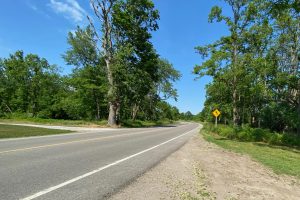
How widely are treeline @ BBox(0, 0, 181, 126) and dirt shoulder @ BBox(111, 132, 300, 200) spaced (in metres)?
31.4

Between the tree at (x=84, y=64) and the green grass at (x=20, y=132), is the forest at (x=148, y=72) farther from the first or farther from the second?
the green grass at (x=20, y=132)

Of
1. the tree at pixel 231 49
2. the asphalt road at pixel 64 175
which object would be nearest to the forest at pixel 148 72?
the tree at pixel 231 49

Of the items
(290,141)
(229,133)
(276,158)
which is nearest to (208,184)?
(276,158)

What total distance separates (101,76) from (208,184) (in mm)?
44228

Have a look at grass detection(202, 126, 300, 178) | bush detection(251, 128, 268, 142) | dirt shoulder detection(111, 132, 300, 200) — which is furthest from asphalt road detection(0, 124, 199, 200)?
bush detection(251, 128, 268, 142)

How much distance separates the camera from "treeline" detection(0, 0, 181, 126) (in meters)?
41.2

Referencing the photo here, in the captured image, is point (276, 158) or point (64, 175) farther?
point (276, 158)

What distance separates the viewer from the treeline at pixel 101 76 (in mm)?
41156

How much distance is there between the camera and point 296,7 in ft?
52.6

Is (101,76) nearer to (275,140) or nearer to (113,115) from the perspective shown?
(113,115)

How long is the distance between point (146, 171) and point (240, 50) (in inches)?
883

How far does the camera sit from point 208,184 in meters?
7.23

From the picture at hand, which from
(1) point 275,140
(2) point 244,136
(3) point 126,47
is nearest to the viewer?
(1) point 275,140

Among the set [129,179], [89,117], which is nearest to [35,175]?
[129,179]
